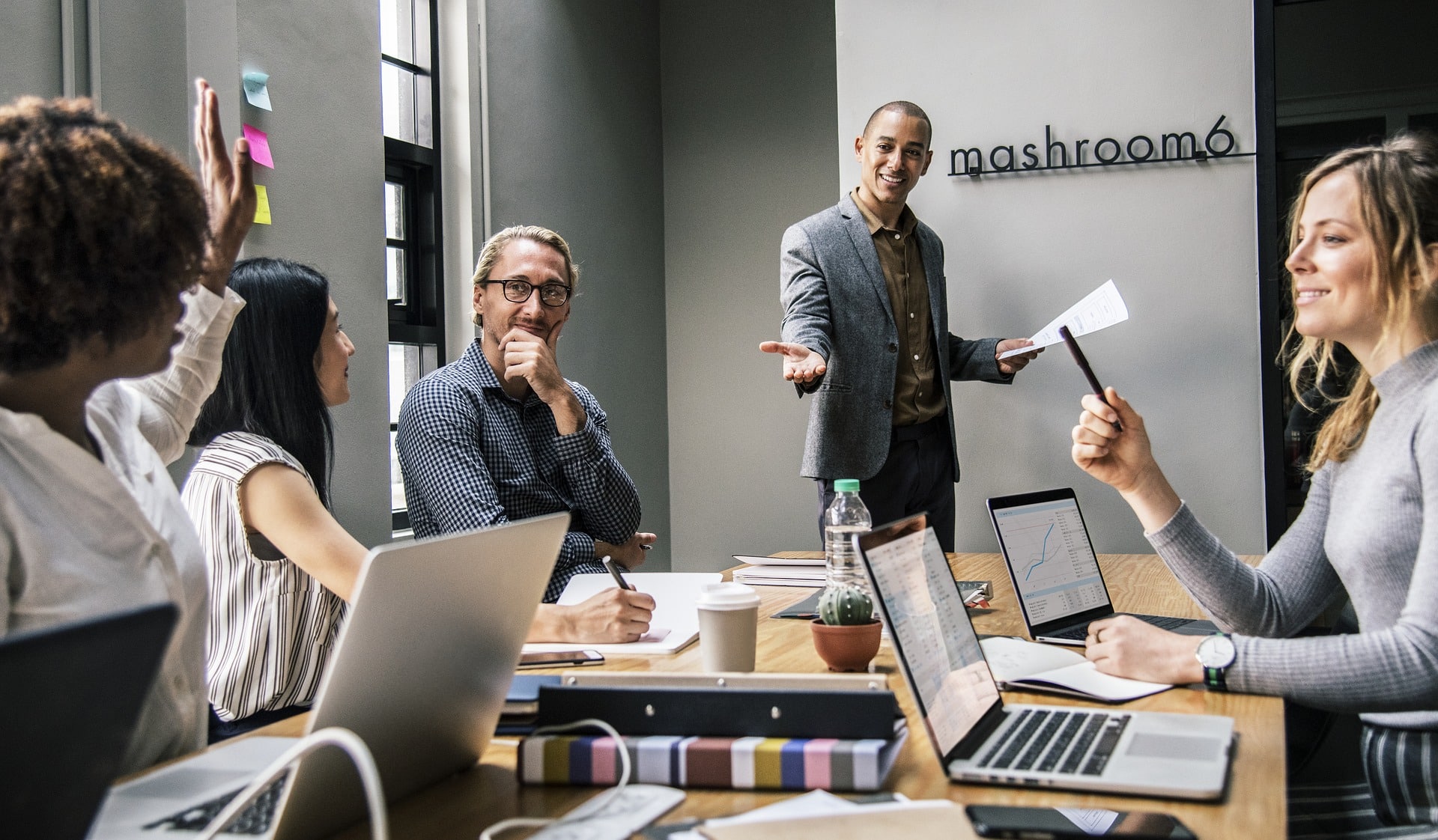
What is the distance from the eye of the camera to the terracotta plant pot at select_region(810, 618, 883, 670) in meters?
1.35

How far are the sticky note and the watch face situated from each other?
2484 mm

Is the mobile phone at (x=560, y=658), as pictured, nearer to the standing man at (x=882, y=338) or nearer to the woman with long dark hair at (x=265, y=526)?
the woman with long dark hair at (x=265, y=526)

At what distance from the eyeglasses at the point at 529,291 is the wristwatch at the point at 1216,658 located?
1.46m

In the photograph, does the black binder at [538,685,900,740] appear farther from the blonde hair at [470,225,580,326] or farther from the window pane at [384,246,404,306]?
the window pane at [384,246,404,306]

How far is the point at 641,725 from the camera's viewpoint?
1004 millimetres

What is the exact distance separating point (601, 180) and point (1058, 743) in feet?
13.3

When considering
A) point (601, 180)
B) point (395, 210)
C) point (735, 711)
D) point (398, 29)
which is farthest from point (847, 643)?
point (601, 180)

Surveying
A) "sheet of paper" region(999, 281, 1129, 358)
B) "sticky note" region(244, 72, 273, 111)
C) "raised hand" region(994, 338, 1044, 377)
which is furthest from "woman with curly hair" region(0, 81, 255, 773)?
"raised hand" region(994, 338, 1044, 377)

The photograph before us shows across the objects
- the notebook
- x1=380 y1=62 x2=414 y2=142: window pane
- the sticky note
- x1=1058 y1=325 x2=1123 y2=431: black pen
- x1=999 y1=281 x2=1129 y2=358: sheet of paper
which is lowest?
the notebook

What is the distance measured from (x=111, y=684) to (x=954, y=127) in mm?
3402

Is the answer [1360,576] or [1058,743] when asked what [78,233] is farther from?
[1360,576]

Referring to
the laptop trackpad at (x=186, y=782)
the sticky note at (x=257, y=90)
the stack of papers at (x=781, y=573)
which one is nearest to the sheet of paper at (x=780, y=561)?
the stack of papers at (x=781, y=573)

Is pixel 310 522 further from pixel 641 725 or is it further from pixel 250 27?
pixel 250 27

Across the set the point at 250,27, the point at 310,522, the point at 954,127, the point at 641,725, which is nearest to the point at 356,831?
the point at 641,725
